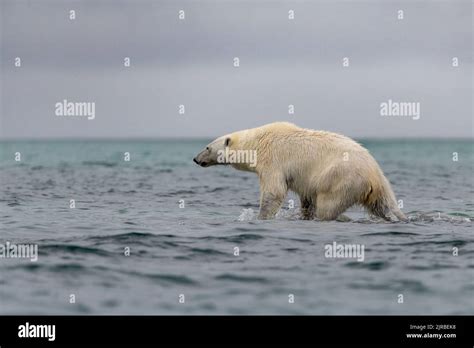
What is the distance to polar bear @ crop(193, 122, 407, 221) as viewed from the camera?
44.5 ft

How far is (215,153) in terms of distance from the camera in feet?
50.9

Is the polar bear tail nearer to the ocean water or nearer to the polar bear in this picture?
the polar bear

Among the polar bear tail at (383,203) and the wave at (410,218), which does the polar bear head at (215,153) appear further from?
the polar bear tail at (383,203)

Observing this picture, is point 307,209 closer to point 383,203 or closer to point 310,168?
point 310,168

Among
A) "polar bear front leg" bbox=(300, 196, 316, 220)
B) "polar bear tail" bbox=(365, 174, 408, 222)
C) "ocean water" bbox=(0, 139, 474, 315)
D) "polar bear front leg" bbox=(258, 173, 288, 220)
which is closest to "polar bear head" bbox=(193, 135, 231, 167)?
"ocean water" bbox=(0, 139, 474, 315)

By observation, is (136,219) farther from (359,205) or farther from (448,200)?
(448,200)

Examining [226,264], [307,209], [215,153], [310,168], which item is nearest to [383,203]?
[310,168]

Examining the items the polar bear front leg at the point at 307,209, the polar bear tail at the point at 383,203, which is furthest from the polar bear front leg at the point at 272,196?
the polar bear tail at the point at 383,203

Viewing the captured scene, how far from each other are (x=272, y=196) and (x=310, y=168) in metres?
0.79

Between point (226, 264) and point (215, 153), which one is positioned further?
point (215, 153)

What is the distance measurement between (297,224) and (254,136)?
1.95 m

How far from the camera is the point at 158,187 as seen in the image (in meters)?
26.2

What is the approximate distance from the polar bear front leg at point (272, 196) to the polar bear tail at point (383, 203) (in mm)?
1438
